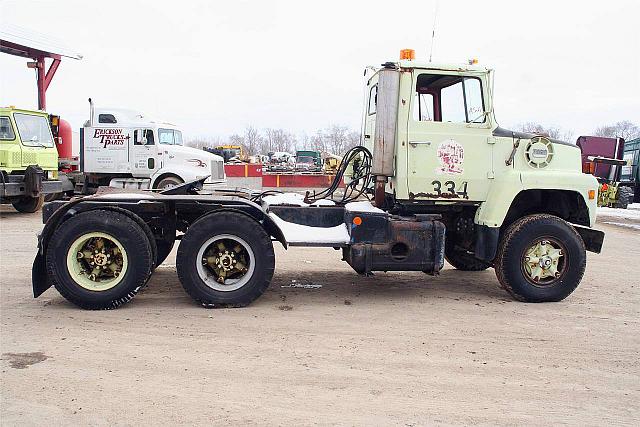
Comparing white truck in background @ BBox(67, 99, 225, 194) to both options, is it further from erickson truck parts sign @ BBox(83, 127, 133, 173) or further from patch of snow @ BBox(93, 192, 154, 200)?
patch of snow @ BBox(93, 192, 154, 200)

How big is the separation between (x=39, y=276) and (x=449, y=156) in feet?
15.8

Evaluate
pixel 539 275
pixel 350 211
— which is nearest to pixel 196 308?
pixel 350 211

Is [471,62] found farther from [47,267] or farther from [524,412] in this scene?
[47,267]

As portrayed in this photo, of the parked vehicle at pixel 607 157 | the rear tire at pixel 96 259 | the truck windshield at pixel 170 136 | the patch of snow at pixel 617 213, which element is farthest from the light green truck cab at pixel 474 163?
the parked vehicle at pixel 607 157

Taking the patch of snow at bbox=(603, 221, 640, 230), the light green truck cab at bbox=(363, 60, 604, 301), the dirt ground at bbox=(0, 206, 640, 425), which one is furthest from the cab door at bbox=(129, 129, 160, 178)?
the patch of snow at bbox=(603, 221, 640, 230)

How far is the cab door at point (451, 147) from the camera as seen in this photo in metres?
6.72

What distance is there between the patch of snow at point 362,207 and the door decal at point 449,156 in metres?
0.89

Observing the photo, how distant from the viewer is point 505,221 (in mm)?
7254

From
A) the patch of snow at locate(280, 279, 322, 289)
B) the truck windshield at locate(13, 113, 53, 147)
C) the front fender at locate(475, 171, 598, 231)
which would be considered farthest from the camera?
the truck windshield at locate(13, 113, 53, 147)

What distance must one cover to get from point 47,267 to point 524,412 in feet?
15.7

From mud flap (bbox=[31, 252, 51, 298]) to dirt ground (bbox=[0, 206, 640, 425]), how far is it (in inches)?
8.0

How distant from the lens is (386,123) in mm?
6680

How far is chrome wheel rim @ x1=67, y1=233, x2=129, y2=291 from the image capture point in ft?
19.5

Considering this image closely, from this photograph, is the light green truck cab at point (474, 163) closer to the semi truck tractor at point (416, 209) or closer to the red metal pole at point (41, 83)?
the semi truck tractor at point (416, 209)
